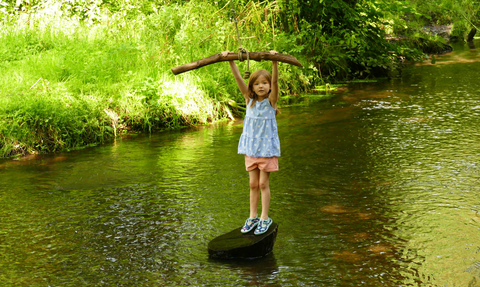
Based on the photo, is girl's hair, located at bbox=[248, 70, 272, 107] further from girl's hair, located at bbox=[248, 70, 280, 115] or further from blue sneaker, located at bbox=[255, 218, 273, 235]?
blue sneaker, located at bbox=[255, 218, 273, 235]

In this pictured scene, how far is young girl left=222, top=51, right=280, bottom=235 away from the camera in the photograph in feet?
15.0

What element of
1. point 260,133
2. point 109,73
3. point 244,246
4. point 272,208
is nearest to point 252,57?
point 260,133

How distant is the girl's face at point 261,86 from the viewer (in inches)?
180

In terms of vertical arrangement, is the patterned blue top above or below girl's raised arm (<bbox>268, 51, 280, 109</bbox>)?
below

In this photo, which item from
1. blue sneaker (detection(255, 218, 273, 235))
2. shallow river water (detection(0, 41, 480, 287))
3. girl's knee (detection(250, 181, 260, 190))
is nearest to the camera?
shallow river water (detection(0, 41, 480, 287))

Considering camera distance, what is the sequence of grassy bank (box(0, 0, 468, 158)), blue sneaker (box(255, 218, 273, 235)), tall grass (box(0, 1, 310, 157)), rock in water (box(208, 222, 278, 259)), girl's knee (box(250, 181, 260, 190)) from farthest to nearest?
1. grassy bank (box(0, 0, 468, 158))
2. tall grass (box(0, 1, 310, 157))
3. girl's knee (box(250, 181, 260, 190))
4. blue sneaker (box(255, 218, 273, 235))
5. rock in water (box(208, 222, 278, 259))

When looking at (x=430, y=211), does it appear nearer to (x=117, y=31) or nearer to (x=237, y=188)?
(x=237, y=188)

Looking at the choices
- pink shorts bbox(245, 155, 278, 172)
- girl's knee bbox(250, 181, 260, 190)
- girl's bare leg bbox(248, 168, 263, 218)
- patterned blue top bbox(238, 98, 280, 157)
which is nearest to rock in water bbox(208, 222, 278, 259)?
girl's bare leg bbox(248, 168, 263, 218)

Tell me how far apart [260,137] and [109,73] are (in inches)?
291

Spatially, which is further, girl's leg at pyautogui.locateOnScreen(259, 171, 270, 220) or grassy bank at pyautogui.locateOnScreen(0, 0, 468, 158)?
grassy bank at pyautogui.locateOnScreen(0, 0, 468, 158)

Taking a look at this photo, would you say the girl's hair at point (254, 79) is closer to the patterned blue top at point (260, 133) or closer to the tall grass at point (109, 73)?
the patterned blue top at point (260, 133)

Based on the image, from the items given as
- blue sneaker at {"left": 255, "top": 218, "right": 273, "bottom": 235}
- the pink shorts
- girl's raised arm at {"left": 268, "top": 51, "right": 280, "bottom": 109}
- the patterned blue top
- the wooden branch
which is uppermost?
the wooden branch

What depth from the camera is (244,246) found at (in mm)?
4422

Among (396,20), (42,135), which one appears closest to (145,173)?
(42,135)
